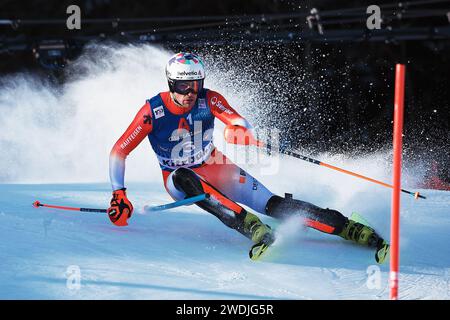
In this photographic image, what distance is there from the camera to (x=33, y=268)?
4.58m

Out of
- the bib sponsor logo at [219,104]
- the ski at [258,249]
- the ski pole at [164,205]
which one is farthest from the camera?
the bib sponsor logo at [219,104]

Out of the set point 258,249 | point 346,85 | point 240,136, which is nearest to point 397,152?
point 258,249

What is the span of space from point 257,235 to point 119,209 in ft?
3.61

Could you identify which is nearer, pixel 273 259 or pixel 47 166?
pixel 273 259

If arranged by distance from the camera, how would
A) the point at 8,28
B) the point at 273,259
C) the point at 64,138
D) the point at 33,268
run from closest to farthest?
the point at 33,268 → the point at 273,259 → the point at 64,138 → the point at 8,28

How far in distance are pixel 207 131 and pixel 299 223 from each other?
38.9 inches

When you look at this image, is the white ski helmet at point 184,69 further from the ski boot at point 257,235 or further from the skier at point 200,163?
the ski boot at point 257,235

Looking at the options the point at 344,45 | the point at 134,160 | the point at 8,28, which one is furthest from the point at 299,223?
the point at 8,28

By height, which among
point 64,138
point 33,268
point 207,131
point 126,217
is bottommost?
point 33,268

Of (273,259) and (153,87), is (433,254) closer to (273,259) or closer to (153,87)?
(273,259)

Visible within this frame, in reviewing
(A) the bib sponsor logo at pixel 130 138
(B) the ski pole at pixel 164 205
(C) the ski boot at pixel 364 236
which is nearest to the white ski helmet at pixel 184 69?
(A) the bib sponsor logo at pixel 130 138

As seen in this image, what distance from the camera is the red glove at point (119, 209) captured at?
5.45 metres

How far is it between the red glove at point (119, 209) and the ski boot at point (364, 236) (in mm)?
1578

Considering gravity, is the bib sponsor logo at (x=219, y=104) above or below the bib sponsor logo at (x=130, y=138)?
above
